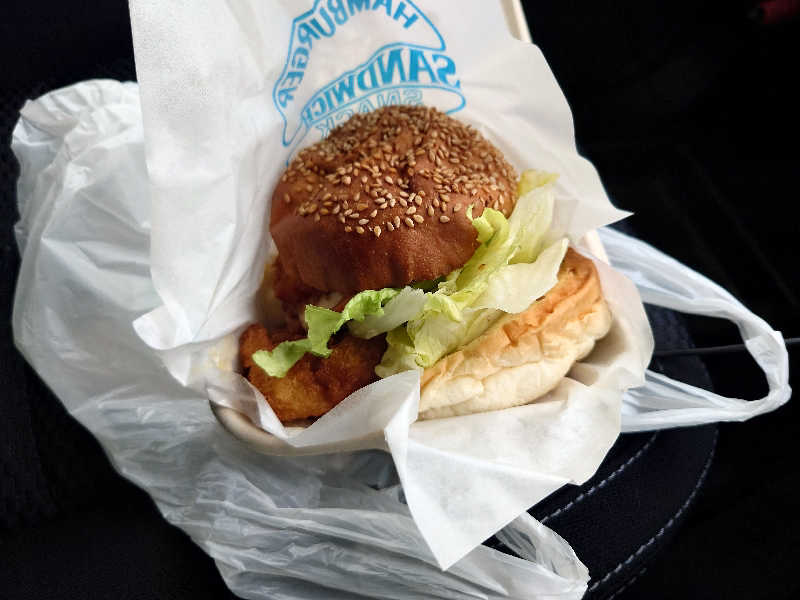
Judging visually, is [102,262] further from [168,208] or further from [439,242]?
[439,242]

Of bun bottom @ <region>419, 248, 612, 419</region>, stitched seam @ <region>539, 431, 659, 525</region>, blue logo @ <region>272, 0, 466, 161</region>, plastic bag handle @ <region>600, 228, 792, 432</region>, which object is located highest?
blue logo @ <region>272, 0, 466, 161</region>

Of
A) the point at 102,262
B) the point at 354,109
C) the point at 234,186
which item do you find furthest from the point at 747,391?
the point at 102,262

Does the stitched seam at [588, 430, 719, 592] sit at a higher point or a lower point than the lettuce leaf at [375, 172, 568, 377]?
lower

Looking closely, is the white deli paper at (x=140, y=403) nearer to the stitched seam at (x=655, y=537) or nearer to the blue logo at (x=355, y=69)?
the stitched seam at (x=655, y=537)

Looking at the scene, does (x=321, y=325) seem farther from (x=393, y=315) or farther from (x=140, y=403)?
(x=140, y=403)

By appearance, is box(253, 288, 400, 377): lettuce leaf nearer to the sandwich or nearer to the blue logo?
the sandwich

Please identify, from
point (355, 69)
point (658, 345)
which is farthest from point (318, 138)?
point (658, 345)

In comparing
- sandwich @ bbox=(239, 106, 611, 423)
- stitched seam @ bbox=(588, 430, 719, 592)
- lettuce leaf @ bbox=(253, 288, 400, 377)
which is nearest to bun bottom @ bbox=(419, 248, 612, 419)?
sandwich @ bbox=(239, 106, 611, 423)

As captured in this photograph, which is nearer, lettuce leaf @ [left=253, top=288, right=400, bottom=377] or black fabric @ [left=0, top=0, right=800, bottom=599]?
lettuce leaf @ [left=253, top=288, right=400, bottom=377]
